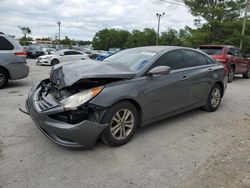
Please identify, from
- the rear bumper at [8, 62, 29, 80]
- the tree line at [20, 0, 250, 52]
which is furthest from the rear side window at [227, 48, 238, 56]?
the tree line at [20, 0, 250, 52]

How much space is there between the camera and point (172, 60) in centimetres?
484

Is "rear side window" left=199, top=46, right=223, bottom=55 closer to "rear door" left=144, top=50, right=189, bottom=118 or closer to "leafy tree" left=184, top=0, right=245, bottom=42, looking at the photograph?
"rear door" left=144, top=50, right=189, bottom=118

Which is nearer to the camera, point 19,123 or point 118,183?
point 118,183

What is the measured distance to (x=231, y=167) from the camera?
11.2 ft

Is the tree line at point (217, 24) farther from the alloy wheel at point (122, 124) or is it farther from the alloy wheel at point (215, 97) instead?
the alloy wheel at point (122, 124)

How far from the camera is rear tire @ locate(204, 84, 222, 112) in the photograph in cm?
575

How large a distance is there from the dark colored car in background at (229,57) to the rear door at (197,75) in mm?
5744

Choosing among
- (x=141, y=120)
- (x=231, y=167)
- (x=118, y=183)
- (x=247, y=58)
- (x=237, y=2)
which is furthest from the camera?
(x=237, y=2)

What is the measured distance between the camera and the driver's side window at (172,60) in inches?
179

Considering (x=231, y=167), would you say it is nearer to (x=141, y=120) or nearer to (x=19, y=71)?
(x=141, y=120)

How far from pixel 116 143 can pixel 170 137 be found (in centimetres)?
103

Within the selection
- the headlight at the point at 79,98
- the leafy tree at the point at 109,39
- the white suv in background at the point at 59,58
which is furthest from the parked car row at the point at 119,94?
the leafy tree at the point at 109,39

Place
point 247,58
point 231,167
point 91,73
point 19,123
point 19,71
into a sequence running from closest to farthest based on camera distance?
point 231,167
point 91,73
point 19,123
point 19,71
point 247,58

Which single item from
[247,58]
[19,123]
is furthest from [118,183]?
[247,58]
